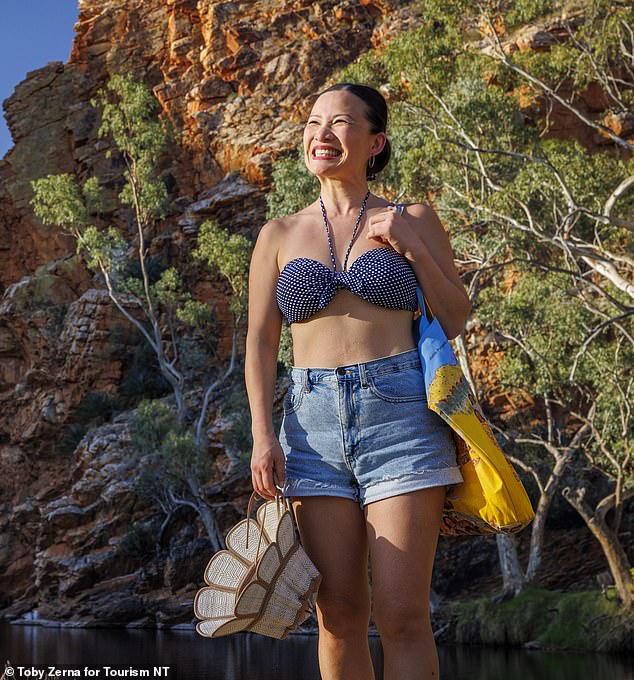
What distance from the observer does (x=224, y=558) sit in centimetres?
243

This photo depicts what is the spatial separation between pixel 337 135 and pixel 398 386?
0.73 m

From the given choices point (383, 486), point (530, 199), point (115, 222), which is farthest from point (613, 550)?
point (115, 222)

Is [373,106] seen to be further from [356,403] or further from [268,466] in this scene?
[268,466]

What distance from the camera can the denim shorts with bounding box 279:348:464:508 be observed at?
2.36 metres

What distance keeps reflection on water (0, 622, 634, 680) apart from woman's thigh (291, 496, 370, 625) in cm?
662

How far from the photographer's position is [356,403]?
243cm

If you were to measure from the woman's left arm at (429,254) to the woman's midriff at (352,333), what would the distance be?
97mm

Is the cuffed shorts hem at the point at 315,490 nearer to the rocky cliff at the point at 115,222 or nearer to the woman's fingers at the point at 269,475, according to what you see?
the woman's fingers at the point at 269,475

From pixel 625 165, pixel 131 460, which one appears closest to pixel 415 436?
pixel 625 165

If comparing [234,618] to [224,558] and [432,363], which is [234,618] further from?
[432,363]

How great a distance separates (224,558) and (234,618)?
0.17 m

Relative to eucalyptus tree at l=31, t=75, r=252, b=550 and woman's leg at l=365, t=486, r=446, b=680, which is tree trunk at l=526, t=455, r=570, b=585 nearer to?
eucalyptus tree at l=31, t=75, r=252, b=550

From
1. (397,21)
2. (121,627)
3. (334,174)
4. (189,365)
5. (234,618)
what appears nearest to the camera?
(234,618)

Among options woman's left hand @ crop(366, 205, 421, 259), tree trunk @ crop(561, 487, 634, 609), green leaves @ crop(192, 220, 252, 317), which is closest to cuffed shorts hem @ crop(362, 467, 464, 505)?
woman's left hand @ crop(366, 205, 421, 259)
